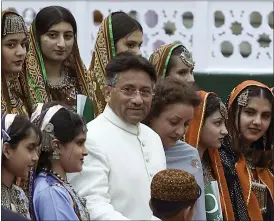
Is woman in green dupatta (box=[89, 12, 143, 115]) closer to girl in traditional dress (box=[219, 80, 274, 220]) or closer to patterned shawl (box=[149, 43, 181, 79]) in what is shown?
patterned shawl (box=[149, 43, 181, 79])

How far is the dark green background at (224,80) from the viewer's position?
42.0 feet

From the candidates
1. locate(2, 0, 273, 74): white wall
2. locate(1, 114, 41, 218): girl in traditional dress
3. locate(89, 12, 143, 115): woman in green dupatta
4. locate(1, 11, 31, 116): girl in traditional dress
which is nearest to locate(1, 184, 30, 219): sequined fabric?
locate(1, 114, 41, 218): girl in traditional dress

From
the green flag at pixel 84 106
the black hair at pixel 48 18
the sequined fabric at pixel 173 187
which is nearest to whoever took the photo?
the sequined fabric at pixel 173 187

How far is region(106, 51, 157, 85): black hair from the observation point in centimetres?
707

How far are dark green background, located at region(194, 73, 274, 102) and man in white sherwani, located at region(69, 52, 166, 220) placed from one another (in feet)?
18.3

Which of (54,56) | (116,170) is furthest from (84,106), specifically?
(116,170)

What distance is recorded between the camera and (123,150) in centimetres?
696

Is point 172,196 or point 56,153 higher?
point 56,153

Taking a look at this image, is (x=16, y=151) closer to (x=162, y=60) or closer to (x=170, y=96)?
(x=170, y=96)

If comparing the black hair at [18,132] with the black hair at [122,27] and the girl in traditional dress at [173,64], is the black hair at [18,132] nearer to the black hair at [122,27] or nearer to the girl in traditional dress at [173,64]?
the black hair at [122,27]

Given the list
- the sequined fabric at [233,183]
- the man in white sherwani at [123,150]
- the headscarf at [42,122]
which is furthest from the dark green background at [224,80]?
the headscarf at [42,122]

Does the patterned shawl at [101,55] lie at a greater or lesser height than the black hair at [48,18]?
lesser

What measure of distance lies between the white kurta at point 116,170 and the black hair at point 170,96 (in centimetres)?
46

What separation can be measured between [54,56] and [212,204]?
51.4 inches
